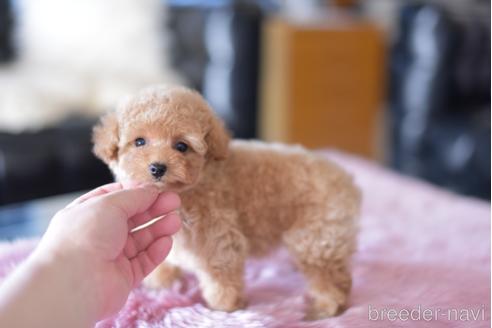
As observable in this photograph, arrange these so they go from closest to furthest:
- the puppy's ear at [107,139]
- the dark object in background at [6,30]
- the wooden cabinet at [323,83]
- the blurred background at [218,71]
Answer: the puppy's ear at [107,139], the blurred background at [218,71], the dark object in background at [6,30], the wooden cabinet at [323,83]

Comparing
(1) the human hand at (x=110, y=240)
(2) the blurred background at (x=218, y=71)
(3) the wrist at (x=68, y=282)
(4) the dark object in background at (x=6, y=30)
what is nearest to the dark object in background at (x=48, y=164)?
(2) the blurred background at (x=218, y=71)

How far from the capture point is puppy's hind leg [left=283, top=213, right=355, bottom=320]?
1.01 m

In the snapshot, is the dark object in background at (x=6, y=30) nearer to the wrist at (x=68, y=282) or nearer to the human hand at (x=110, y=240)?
the human hand at (x=110, y=240)

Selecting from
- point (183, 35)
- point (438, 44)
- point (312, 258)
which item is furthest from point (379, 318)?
point (183, 35)

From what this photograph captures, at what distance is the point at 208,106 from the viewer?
0.99 meters

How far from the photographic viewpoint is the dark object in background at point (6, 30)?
2.42m

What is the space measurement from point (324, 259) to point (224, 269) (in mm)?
190

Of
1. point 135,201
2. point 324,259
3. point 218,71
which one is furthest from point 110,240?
point 218,71

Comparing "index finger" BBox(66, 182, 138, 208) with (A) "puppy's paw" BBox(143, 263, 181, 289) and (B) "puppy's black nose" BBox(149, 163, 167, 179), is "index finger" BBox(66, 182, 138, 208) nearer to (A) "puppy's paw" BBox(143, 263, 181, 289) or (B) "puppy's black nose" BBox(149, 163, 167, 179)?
(B) "puppy's black nose" BBox(149, 163, 167, 179)

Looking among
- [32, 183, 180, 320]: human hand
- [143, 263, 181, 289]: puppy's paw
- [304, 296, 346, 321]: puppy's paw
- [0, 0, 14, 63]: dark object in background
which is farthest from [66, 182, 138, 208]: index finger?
[0, 0, 14, 63]: dark object in background

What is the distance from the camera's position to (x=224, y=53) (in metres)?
2.47

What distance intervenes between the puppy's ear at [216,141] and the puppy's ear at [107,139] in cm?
16

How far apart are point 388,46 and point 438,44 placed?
29.3 inches

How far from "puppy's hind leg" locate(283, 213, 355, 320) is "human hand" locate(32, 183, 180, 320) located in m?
0.25
